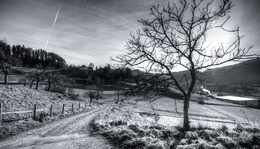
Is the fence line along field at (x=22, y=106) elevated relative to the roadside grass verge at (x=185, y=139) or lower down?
lower down

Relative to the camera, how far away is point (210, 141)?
4.71 m

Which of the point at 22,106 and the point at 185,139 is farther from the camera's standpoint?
the point at 22,106

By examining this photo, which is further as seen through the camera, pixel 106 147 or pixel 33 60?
pixel 33 60

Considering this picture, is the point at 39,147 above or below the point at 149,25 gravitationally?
below

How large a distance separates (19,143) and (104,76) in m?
5.84

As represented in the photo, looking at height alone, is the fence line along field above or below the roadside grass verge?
below

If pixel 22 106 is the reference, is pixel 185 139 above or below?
above

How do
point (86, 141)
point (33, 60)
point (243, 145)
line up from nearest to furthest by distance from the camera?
point (243, 145)
point (86, 141)
point (33, 60)

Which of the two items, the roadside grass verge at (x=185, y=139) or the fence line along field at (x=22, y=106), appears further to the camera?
the fence line along field at (x=22, y=106)

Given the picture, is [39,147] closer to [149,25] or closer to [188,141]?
[188,141]

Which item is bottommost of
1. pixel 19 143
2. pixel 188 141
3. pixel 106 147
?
pixel 19 143

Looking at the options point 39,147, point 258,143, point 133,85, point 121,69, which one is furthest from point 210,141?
point 39,147

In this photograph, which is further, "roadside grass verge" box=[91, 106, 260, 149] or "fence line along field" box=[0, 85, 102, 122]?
"fence line along field" box=[0, 85, 102, 122]

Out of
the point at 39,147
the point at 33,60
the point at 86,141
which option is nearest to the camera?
the point at 39,147
